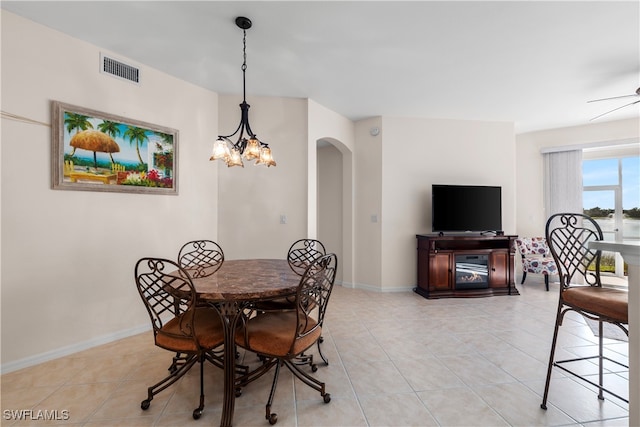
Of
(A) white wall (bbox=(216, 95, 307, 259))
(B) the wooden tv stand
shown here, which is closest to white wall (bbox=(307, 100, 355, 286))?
(A) white wall (bbox=(216, 95, 307, 259))

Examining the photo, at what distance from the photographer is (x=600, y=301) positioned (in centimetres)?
149

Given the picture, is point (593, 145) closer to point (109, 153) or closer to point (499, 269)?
point (499, 269)

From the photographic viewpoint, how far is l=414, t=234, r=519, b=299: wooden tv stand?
4055mm

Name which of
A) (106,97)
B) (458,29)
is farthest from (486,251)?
(106,97)

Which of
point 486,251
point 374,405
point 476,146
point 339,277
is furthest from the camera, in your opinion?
point 339,277

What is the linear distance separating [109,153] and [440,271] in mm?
4210

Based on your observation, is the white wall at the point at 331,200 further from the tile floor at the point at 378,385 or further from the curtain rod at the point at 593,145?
the curtain rod at the point at 593,145

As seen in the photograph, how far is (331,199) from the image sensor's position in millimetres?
5109

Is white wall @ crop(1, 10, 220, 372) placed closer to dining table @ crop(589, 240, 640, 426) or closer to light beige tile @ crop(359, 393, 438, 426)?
light beige tile @ crop(359, 393, 438, 426)

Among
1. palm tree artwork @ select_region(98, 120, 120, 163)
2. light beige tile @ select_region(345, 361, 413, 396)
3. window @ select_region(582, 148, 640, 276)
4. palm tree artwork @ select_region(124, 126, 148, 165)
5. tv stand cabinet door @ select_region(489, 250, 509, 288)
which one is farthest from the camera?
window @ select_region(582, 148, 640, 276)

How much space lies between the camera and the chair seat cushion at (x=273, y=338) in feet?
5.45

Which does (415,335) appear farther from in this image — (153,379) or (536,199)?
(536,199)

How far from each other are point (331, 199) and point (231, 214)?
2.04 m

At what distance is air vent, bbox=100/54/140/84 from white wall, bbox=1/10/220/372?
1.8 inches
